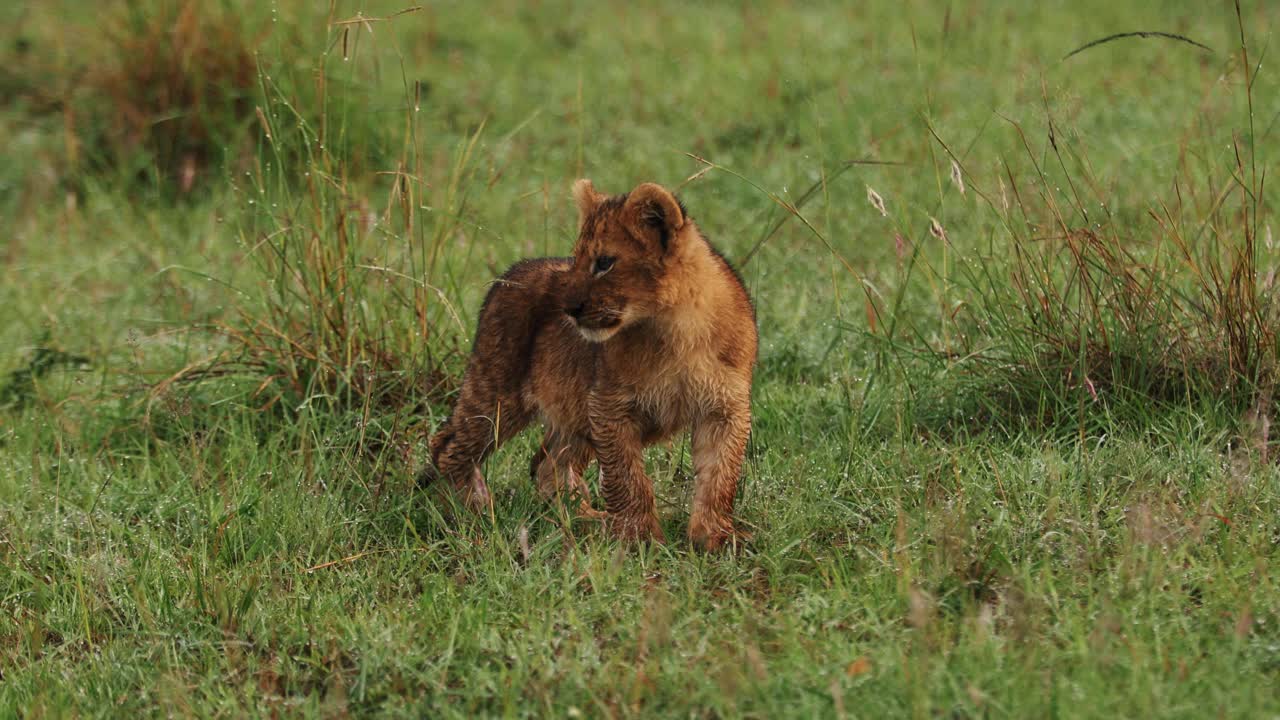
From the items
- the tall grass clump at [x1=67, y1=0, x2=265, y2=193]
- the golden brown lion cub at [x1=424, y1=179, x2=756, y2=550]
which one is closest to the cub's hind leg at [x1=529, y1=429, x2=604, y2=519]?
the golden brown lion cub at [x1=424, y1=179, x2=756, y2=550]

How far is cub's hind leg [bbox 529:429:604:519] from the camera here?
4.97 metres

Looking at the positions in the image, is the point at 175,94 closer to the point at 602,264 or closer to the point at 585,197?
the point at 585,197

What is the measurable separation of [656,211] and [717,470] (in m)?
0.86

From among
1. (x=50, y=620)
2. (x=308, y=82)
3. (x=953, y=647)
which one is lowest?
(x=50, y=620)

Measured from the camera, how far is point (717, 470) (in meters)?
4.60

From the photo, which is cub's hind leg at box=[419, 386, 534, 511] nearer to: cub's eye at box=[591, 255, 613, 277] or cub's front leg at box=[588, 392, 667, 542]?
cub's front leg at box=[588, 392, 667, 542]

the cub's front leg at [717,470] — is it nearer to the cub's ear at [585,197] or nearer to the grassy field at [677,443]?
the grassy field at [677,443]

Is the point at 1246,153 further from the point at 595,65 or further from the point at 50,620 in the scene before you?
the point at 50,620

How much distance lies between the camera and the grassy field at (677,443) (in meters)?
3.82

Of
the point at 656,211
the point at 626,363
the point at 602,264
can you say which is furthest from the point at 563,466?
the point at 656,211

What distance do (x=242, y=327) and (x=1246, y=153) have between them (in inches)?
209

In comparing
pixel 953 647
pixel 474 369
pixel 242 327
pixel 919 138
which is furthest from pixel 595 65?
pixel 953 647

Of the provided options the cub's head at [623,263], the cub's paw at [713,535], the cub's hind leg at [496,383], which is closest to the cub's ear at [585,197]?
the cub's head at [623,263]

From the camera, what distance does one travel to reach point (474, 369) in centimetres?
518
